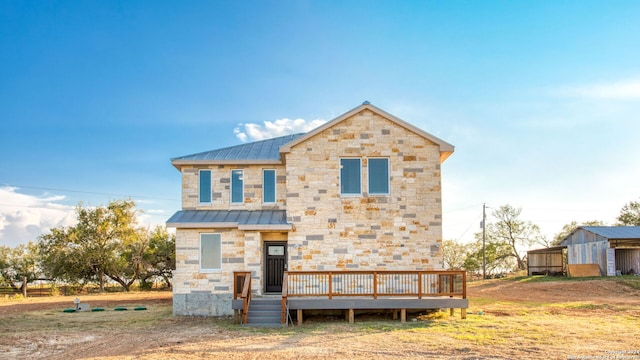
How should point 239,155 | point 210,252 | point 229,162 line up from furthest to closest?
point 239,155 < point 229,162 < point 210,252

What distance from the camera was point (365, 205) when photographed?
18.6m

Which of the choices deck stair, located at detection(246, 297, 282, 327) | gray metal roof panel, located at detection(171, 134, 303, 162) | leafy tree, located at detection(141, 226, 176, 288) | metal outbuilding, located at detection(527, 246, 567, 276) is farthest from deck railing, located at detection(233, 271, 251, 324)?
metal outbuilding, located at detection(527, 246, 567, 276)

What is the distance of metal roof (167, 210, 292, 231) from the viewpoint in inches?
724

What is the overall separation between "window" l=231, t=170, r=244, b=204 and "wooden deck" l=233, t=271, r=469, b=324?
3.35 meters

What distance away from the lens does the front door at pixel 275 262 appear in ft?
64.1

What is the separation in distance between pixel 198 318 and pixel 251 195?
4812 mm

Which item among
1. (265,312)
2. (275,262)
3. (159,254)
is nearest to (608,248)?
(275,262)

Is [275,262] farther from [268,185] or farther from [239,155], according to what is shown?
[239,155]

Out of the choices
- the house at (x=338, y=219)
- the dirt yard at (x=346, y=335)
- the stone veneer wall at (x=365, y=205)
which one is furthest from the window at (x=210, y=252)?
the stone veneer wall at (x=365, y=205)

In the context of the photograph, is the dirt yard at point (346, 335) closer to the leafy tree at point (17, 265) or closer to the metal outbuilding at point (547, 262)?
the metal outbuilding at point (547, 262)

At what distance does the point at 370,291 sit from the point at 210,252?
5797mm

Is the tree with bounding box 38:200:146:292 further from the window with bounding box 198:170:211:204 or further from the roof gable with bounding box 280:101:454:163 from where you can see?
the roof gable with bounding box 280:101:454:163

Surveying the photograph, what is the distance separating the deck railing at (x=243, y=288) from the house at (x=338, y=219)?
31cm

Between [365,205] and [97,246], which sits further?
[97,246]
